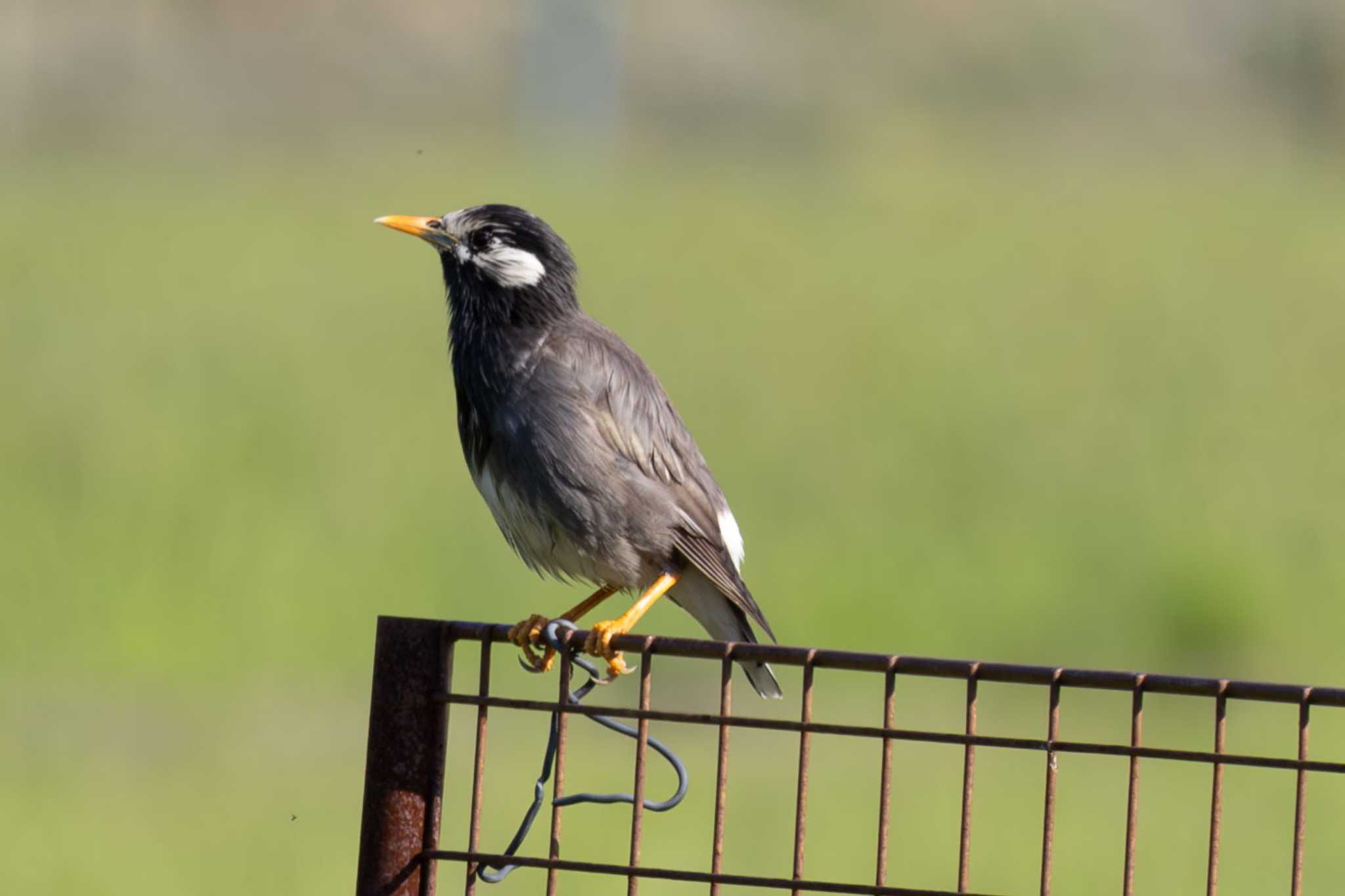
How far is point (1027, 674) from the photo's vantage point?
265cm

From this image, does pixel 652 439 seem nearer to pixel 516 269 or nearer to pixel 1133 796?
pixel 516 269

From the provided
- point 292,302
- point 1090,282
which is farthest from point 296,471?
point 1090,282

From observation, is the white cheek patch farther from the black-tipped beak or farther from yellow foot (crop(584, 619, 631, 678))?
yellow foot (crop(584, 619, 631, 678))

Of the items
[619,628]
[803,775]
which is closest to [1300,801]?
[803,775]

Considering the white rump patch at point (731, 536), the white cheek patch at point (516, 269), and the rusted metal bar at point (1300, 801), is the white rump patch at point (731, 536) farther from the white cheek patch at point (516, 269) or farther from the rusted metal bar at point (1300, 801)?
the rusted metal bar at point (1300, 801)

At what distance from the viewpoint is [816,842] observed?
32.9 feet

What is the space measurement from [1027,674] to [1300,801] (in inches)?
14.7

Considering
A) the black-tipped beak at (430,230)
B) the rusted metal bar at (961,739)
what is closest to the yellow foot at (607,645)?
the rusted metal bar at (961,739)

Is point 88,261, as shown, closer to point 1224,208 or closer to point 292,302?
point 292,302

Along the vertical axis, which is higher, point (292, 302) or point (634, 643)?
point (292, 302)

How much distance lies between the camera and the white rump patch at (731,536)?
5102mm

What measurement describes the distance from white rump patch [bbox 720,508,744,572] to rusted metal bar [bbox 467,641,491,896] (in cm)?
203

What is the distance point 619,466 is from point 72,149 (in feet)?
51.2

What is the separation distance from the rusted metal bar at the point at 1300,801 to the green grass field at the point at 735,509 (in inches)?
259
